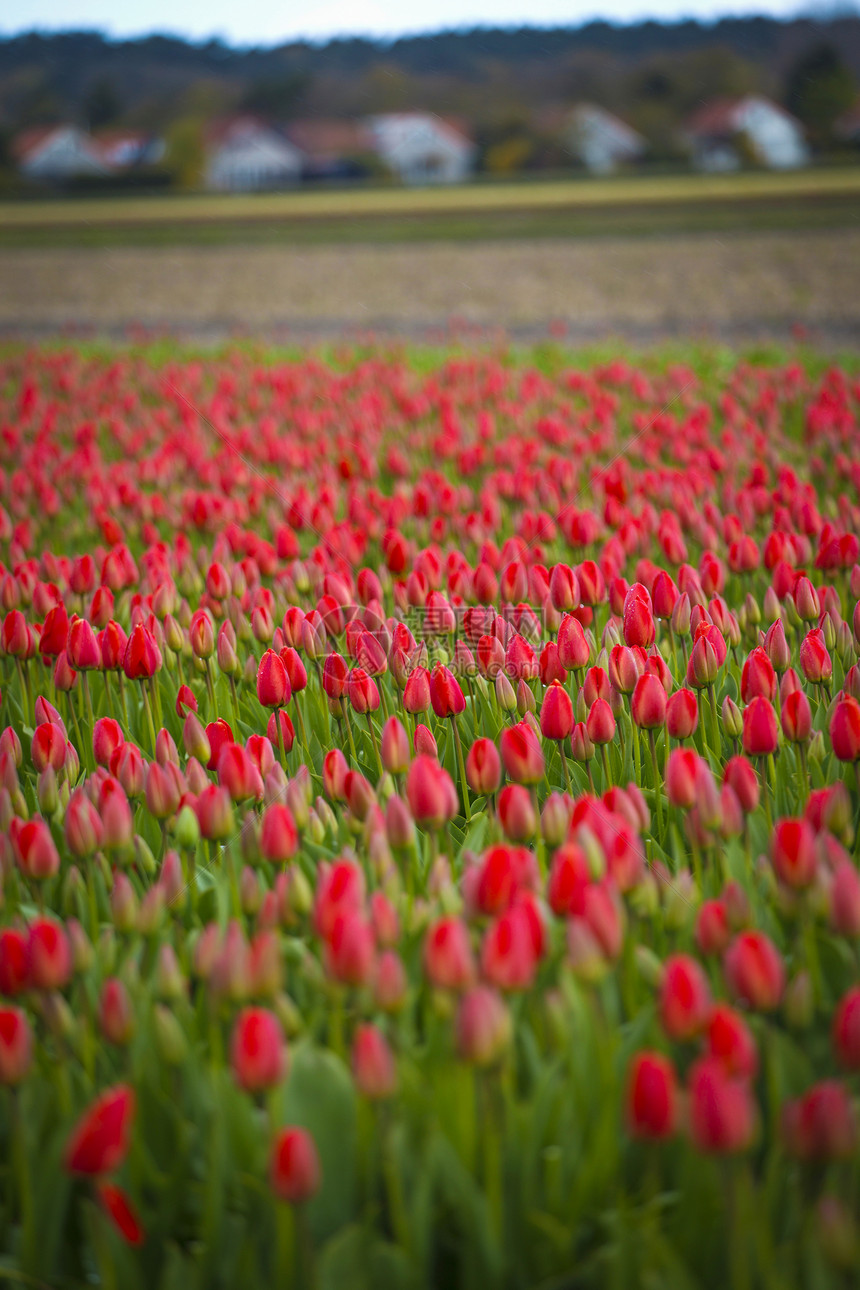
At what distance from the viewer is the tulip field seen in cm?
116

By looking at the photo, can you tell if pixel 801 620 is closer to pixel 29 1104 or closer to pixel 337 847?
pixel 337 847

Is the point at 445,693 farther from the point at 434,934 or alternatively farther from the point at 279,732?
the point at 434,934

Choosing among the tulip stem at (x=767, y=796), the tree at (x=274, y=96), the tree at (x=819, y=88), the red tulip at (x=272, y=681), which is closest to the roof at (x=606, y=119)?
the tree at (x=819, y=88)

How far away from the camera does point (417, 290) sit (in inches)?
637

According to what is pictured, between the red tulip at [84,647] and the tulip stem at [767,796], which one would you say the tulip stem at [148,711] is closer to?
the red tulip at [84,647]

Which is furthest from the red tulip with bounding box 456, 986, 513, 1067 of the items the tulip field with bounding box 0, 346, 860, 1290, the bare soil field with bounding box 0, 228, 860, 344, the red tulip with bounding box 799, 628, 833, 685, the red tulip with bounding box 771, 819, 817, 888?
the bare soil field with bounding box 0, 228, 860, 344

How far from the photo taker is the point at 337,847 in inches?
76.7

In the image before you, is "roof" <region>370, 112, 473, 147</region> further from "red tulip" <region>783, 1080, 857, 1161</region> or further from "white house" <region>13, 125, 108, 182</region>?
"red tulip" <region>783, 1080, 857, 1161</region>

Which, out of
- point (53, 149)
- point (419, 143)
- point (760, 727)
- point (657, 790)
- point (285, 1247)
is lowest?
point (285, 1247)

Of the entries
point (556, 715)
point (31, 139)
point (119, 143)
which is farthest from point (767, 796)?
point (31, 139)

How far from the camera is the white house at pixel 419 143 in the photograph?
5.32 meters

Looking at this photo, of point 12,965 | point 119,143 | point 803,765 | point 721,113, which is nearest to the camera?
point 12,965

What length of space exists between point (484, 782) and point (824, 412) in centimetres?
417

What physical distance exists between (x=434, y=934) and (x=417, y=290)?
16067mm
